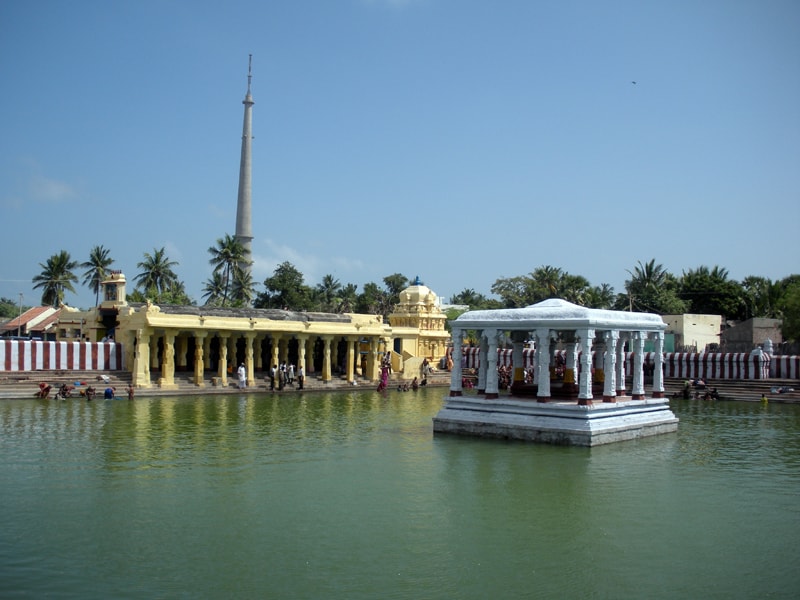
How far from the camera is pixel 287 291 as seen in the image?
199ft

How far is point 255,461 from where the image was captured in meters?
15.9

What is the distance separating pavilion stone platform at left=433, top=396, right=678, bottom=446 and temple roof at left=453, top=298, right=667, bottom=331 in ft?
6.31

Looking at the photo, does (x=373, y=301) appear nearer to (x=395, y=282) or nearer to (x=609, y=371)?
(x=395, y=282)

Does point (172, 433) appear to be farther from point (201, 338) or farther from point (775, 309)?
point (775, 309)

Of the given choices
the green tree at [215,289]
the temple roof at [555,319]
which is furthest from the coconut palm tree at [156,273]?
the temple roof at [555,319]

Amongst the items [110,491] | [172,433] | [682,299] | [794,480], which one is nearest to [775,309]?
[682,299]

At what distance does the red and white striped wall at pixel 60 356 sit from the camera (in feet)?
95.9

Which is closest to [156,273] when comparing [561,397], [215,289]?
[215,289]

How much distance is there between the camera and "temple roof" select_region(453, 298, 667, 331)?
18719mm

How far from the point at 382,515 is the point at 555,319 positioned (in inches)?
342

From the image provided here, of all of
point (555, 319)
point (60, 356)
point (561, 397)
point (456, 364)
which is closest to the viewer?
point (555, 319)

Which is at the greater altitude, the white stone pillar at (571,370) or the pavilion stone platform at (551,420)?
the white stone pillar at (571,370)

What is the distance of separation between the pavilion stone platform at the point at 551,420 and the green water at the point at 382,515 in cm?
52

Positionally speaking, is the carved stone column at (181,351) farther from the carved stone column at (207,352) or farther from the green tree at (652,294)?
the green tree at (652,294)
